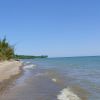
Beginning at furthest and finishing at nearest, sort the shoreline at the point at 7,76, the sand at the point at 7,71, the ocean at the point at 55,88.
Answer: the sand at the point at 7,71
the shoreline at the point at 7,76
the ocean at the point at 55,88

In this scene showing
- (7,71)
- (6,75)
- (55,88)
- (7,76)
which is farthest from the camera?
(7,71)

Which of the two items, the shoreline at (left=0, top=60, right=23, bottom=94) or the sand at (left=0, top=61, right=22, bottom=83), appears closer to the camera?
the shoreline at (left=0, top=60, right=23, bottom=94)

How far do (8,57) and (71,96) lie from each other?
72301 mm

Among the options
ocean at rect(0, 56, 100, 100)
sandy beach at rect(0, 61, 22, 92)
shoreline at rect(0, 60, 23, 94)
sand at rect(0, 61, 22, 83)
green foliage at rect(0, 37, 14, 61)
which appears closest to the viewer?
ocean at rect(0, 56, 100, 100)

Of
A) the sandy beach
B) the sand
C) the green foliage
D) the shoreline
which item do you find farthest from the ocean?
the green foliage

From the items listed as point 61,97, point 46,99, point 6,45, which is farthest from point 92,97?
point 6,45

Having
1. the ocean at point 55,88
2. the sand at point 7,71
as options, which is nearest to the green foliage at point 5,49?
the sand at point 7,71

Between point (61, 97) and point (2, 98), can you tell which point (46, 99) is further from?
point (2, 98)

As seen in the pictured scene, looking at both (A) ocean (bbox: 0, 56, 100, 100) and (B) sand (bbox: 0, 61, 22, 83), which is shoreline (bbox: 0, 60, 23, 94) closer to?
(B) sand (bbox: 0, 61, 22, 83)

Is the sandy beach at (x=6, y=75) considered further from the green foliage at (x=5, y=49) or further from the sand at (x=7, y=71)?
the green foliage at (x=5, y=49)

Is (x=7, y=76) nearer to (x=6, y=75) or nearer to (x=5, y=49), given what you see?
(x=6, y=75)

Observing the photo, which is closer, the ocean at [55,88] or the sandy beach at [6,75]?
the ocean at [55,88]

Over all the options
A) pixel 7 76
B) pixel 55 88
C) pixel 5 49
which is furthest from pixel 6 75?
pixel 5 49

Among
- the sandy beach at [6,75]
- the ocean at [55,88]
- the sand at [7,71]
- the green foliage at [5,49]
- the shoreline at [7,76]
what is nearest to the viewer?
the ocean at [55,88]
